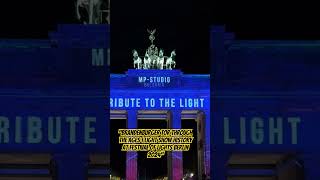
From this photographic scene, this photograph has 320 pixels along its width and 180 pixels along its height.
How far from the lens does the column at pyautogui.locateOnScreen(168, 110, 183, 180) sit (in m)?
61.0

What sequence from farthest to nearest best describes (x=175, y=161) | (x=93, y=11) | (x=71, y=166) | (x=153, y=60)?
(x=175, y=161) < (x=153, y=60) < (x=93, y=11) < (x=71, y=166)

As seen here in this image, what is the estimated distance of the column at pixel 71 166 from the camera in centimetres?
1744

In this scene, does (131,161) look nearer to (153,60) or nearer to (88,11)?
(153,60)

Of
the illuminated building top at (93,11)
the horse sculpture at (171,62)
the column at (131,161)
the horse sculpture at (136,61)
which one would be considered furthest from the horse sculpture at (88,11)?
the column at (131,161)

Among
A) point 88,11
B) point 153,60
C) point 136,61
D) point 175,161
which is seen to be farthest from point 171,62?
point 88,11

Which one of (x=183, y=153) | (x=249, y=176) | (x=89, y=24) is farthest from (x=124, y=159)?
(x=89, y=24)

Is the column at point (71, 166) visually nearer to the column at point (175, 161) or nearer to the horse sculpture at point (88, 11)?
the horse sculpture at point (88, 11)

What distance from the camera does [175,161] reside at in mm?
61312

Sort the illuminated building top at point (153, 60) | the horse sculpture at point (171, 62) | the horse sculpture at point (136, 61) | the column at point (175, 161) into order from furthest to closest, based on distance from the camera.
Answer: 1. the column at point (175, 161)
2. the illuminated building top at point (153, 60)
3. the horse sculpture at point (136, 61)
4. the horse sculpture at point (171, 62)

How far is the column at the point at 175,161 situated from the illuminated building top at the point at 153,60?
433 cm

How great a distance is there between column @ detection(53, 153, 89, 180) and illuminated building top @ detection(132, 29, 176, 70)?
41.3 metres

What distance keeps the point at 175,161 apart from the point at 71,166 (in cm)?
4421

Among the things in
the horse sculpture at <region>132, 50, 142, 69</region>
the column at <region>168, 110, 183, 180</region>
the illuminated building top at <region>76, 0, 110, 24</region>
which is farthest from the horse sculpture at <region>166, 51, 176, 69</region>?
the illuminated building top at <region>76, 0, 110, 24</region>

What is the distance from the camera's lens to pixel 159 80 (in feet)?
201
